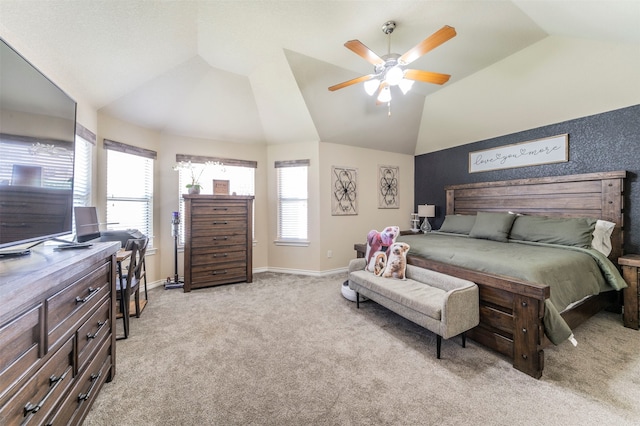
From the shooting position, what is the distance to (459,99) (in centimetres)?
381

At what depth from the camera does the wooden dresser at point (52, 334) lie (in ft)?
2.60

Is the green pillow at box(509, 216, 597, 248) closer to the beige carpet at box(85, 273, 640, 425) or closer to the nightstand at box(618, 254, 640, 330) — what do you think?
the nightstand at box(618, 254, 640, 330)

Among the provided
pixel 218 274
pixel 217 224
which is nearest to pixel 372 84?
pixel 217 224

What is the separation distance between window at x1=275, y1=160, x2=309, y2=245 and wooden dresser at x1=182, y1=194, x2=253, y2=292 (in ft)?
2.59

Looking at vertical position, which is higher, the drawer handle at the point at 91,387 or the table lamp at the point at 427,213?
the table lamp at the point at 427,213

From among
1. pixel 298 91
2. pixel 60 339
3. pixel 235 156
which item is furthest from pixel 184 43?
pixel 60 339

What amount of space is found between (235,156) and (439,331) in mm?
4007

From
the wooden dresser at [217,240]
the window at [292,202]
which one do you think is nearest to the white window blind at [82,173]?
the wooden dresser at [217,240]

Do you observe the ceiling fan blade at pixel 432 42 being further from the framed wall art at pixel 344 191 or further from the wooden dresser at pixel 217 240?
the wooden dresser at pixel 217 240

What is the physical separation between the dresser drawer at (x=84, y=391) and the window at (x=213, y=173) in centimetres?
258

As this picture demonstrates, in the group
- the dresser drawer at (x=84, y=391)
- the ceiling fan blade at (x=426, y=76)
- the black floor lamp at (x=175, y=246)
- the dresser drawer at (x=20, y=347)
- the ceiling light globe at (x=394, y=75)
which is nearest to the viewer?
the dresser drawer at (x=20, y=347)

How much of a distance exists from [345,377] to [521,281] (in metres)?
1.52

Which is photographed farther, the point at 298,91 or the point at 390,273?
the point at 298,91

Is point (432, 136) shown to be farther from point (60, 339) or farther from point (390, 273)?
point (60, 339)
